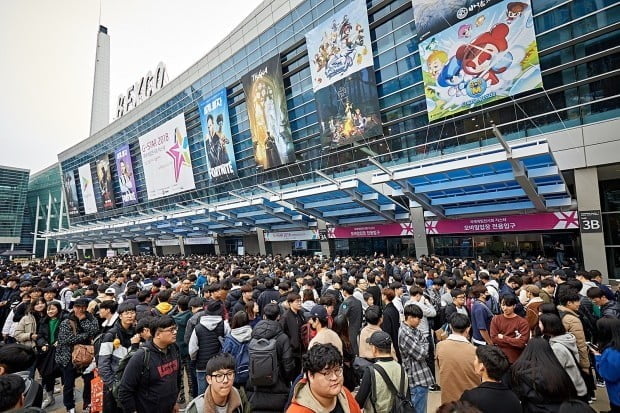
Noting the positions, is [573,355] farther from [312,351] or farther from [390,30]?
[390,30]

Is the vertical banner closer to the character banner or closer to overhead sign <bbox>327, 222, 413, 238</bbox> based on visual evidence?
the character banner

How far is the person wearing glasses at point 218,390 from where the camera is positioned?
2402 millimetres

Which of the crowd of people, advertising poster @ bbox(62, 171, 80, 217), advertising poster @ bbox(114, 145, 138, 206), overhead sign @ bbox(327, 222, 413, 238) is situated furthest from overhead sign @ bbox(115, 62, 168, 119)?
the crowd of people

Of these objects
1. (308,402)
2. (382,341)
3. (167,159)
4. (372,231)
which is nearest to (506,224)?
(372,231)

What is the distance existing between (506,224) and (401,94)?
917 centimetres

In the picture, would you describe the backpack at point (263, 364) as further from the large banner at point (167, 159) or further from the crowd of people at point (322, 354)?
the large banner at point (167, 159)

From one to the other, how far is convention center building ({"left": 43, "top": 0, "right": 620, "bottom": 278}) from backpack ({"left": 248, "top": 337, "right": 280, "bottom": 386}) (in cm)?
1041

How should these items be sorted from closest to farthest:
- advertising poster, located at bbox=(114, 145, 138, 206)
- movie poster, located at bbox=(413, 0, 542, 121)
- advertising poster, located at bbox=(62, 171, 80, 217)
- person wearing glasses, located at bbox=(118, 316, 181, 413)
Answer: person wearing glasses, located at bbox=(118, 316, 181, 413)
movie poster, located at bbox=(413, 0, 542, 121)
advertising poster, located at bbox=(114, 145, 138, 206)
advertising poster, located at bbox=(62, 171, 80, 217)

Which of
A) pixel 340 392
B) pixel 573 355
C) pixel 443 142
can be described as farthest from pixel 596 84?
pixel 340 392

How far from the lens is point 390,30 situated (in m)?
19.0

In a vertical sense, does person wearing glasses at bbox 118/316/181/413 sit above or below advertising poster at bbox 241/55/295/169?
below

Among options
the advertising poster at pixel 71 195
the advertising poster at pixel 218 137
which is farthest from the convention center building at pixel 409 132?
the advertising poster at pixel 71 195

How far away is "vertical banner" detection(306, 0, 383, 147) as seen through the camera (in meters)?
19.2

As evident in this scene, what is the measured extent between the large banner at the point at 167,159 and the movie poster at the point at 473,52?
25929 millimetres
